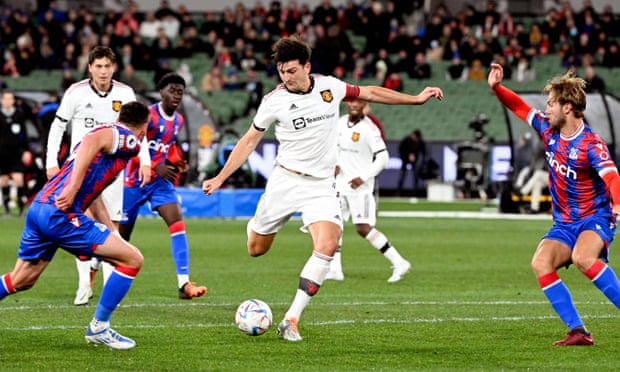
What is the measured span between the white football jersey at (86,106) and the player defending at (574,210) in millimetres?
4647

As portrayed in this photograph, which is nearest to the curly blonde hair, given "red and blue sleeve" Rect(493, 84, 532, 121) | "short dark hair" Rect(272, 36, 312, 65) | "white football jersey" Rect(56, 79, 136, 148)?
"red and blue sleeve" Rect(493, 84, 532, 121)

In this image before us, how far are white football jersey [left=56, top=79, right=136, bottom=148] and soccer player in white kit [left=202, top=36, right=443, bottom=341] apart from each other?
101 inches

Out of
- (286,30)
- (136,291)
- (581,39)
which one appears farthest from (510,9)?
(136,291)

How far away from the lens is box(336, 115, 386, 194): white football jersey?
1559 centimetres

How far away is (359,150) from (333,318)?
15.9ft

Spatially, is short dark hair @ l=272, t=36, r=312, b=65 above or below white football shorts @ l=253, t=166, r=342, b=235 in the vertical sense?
above

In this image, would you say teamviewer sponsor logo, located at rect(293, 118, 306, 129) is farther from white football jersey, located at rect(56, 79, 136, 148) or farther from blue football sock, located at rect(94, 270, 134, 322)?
white football jersey, located at rect(56, 79, 136, 148)

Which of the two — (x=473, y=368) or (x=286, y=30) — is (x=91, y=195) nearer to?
(x=473, y=368)

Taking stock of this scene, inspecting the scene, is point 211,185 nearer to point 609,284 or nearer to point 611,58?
point 609,284

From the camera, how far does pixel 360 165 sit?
15.6 meters

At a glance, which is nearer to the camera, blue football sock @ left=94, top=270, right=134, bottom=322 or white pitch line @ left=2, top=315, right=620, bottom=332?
blue football sock @ left=94, top=270, right=134, bottom=322

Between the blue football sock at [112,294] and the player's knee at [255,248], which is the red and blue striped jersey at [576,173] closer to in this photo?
the player's knee at [255,248]

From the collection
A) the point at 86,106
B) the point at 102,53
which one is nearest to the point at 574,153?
the point at 102,53

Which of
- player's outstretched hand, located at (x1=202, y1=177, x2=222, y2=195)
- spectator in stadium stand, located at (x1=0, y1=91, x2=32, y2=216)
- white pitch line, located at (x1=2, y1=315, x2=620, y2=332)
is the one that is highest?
player's outstretched hand, located at (x1=202, y1=177, x2=222, y2=195)
